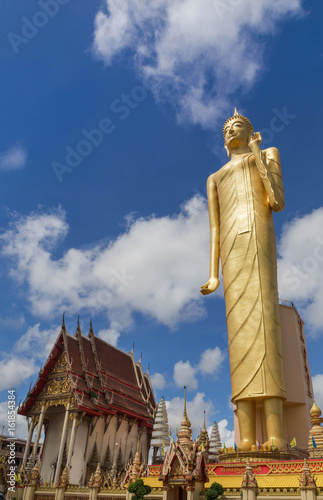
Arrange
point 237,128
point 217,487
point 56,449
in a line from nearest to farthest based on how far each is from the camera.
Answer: point 217,487
point 237,128
point 56,449

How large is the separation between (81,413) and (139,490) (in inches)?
442

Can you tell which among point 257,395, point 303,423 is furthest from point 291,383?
point 257,395

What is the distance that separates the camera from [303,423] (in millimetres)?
14289

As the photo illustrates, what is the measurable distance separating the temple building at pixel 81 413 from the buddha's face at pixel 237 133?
13035mm

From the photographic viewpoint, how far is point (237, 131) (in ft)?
52.2

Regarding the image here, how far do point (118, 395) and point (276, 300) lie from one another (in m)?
13.9

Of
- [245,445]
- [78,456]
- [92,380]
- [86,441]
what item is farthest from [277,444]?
[92,380]

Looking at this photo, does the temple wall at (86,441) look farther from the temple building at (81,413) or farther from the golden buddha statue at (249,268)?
the golden buddha statue at (249,268)

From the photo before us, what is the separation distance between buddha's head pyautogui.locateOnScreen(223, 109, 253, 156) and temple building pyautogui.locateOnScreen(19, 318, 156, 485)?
1304 centimetres

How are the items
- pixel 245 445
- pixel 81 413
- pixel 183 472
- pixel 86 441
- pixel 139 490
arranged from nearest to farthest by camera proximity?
pixel 183 472 → pixel 139 490 → pixel 245 445 → pixel 81 413 → pixel 86 441

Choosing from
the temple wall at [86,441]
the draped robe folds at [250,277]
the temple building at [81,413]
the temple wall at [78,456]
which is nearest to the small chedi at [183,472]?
the draped robe folds at [250,277]

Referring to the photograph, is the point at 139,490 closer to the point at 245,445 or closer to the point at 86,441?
the point at 245,445

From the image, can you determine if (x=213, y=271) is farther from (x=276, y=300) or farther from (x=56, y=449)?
(x=56, y=449)

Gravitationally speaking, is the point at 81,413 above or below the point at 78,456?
above
